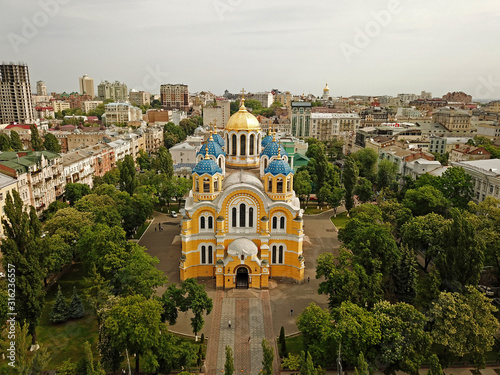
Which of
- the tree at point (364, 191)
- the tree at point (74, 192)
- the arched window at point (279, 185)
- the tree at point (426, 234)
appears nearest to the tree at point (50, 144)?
the tree at point (74, 192)

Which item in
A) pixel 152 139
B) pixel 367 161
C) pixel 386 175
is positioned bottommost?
pixel 386 175

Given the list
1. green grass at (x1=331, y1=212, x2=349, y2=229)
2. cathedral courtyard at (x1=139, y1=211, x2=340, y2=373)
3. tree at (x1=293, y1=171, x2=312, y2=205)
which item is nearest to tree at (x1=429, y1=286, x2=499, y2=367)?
cathedral courtyard at (x1=139, y1=211, x2=340, y2=373)

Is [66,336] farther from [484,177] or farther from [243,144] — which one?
[484,177]

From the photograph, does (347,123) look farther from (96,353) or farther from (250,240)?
(96,353)

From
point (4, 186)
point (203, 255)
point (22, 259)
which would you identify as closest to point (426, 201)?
point (203, 255)

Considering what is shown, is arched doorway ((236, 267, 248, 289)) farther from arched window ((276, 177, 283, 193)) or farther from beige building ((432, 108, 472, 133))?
beige building ((432, 108, 472, 133))

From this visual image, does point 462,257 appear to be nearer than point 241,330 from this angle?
Yes
